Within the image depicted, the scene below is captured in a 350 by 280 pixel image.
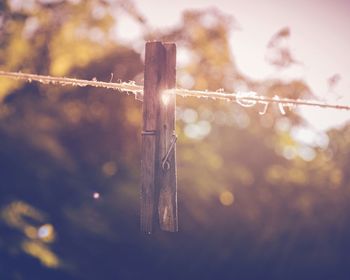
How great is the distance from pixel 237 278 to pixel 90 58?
257 inches

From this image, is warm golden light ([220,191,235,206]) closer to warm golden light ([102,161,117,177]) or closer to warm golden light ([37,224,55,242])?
warm golden light ([102,161,117,177])

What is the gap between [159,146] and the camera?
188 cm

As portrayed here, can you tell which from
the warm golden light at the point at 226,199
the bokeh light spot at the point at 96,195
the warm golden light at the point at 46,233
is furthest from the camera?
the warm golden light at the point at 226,199

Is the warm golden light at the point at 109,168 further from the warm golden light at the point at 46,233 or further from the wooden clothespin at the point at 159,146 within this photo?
the wooden clothespin at the point at 159,146

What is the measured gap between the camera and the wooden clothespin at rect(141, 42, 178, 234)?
185 cm

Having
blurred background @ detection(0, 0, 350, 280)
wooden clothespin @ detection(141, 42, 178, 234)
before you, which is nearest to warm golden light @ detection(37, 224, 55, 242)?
blurred background @ detection(0, 0, 350, 280)

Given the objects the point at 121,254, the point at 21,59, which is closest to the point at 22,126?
the point at 21,59

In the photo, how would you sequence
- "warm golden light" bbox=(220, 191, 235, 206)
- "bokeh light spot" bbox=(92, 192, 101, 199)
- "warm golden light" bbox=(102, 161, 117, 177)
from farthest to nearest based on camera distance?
"warm golden light" bbox=(220, 191, 235, 206)
"warm golden light" bbox=(102, 161, 117, 177)
"bokeh light spot" bbox=(92, 192, 101, 199)

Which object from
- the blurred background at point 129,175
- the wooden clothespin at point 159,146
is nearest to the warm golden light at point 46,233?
the blurred background at point 129,175

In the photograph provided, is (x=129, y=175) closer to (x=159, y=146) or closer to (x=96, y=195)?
(x=96, y=195)

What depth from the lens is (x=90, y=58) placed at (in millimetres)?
9250

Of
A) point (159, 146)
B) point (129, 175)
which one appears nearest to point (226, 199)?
point (129, 175)

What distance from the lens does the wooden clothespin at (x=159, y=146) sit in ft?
6.07

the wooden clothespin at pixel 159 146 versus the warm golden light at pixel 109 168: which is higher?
the warm golden light at pixel 109 168
